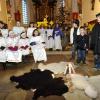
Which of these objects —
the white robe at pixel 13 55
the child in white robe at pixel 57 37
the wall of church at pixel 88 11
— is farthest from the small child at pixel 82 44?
the wall of church at pixel 88 11

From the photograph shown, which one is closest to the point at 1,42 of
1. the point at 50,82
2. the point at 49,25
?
the point at 50,82

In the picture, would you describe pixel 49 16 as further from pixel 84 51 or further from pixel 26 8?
pixel 84 51

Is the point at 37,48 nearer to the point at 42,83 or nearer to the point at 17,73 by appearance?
the point at 17,73

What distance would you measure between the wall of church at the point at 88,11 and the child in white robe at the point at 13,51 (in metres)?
5.58

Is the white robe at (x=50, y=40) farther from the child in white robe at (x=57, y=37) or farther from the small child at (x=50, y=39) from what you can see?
the child in white robe at (x=57, y=37)

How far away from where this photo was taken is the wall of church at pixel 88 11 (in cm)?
1350

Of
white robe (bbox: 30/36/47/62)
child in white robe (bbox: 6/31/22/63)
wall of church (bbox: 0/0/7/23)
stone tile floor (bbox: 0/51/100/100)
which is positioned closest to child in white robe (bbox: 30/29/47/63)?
white robe (bbox: 30/36/47/62)

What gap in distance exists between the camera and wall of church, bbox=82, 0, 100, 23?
1350 cm

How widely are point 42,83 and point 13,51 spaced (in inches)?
102

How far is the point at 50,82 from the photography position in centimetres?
584

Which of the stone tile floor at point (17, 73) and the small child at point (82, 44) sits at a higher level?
the small child at point (82, 44)

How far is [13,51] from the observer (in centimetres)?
836

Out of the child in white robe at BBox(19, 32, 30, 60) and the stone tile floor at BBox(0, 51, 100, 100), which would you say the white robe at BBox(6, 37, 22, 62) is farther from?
the child in white robe at BBox(19, 32, 30, 60)

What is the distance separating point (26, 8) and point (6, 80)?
52.7ft
